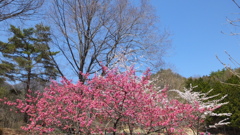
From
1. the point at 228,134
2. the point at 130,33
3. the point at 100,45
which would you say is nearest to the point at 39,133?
the point at 100,45

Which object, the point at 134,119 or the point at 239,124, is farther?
the point at 239,124

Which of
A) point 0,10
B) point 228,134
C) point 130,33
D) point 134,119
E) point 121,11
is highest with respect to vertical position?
point 121,11

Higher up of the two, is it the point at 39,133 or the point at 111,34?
the point at 111,34

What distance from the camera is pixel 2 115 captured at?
1335 cm

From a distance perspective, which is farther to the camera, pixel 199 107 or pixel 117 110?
pixel 199 107

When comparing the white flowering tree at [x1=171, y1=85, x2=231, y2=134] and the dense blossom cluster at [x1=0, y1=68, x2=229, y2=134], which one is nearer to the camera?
the dense blossom cluster at [x1=0, y1=68, x2=229, y2=134]

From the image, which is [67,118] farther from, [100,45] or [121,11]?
[121,11]

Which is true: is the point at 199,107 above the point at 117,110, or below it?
above

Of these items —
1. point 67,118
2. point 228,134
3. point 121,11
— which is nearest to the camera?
point 67,118

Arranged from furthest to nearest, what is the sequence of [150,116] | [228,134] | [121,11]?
[228,134]
[121,11]
[150,116]

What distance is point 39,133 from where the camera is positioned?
21.5 ft

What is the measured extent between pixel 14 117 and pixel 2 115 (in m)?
0.81

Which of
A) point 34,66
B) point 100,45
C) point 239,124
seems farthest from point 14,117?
point 239,124

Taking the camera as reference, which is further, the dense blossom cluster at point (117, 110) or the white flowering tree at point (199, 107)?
the white flowering tree at point (199, 107)
